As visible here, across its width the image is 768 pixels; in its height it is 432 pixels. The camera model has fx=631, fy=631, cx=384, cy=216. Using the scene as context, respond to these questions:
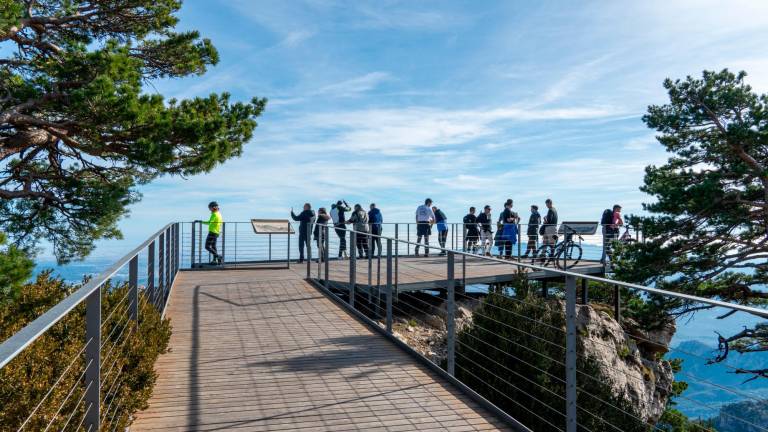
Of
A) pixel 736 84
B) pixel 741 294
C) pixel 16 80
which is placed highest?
pixel 736 84

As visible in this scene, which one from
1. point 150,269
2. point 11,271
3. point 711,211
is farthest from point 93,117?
point 711,211

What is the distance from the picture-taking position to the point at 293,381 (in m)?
6.40

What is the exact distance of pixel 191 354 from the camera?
24.9 ft

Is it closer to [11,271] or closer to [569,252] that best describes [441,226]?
[569,252]

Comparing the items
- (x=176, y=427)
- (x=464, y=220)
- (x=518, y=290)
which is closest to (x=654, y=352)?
(x=464, y=220)

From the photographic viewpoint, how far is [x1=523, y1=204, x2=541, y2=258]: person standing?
21.2m

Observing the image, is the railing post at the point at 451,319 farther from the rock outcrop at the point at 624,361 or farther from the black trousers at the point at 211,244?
the black trousers at the point at 211,244

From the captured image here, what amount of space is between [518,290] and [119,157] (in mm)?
10974

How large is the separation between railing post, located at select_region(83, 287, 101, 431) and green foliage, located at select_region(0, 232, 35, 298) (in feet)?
30.7

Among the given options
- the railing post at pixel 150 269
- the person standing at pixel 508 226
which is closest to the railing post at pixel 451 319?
the railing post at pixel 150 269

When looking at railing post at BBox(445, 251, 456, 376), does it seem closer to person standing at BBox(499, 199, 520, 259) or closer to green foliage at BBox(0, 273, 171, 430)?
green foliage at BBox(0, 273, 171, 430)

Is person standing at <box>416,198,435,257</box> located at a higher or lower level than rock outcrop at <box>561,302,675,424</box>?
higher

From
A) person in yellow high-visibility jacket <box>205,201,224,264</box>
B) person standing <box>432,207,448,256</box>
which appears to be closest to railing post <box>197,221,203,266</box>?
person in yellow high-visibility jacket <box>205,201,224,264</box>

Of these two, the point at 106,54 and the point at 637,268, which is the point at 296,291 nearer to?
the point at 106,54
